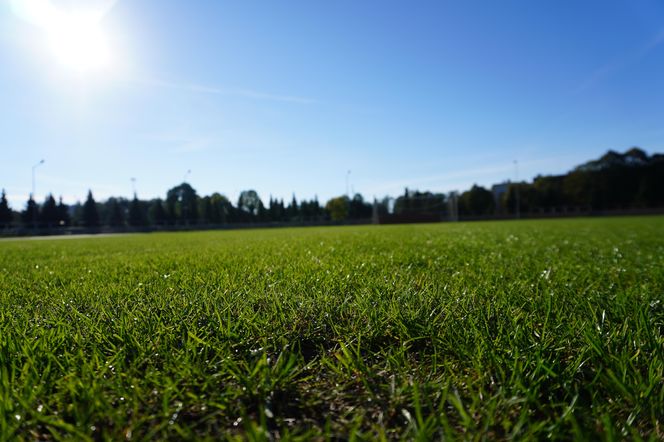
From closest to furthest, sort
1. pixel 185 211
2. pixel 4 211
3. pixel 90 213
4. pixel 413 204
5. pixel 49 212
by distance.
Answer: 1. pixel 4 211
2. pixel 413 204
3. pixel 49 212
4. pixel 90 213
5. pixel 185 211

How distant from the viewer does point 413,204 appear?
60.5 meters

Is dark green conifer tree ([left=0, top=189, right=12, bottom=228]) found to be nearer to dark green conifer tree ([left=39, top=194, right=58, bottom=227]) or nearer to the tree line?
the tree line

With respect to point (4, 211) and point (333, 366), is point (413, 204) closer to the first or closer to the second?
point (333, 366)

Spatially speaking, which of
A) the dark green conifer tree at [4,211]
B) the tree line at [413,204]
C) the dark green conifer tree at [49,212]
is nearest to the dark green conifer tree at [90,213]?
the tree line at [413,204]

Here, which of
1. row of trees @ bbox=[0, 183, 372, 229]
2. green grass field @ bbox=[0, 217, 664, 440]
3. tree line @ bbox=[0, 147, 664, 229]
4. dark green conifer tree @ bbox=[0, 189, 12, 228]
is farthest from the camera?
row of trees @ bbox=[0, 183, 372, 229]

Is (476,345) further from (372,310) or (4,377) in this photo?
(4,377)

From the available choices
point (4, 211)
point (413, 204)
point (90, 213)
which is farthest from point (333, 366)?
point (90, 213)

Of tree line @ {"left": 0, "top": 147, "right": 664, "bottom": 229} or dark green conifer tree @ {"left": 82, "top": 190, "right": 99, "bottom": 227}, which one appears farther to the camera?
dark green conifer tree @ {"left": 82, "top": 190, "right": 99, "bottom": 227}

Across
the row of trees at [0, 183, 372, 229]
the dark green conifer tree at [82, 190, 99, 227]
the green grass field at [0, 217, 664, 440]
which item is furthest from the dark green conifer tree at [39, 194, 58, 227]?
the green grass field at [0, 217, 664, 440]

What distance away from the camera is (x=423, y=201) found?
198 feet

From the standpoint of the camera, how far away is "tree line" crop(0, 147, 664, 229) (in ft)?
205

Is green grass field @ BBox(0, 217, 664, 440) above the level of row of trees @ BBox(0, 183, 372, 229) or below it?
below

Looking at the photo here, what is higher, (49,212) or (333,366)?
(49,212)

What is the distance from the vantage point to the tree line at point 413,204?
205ft
